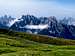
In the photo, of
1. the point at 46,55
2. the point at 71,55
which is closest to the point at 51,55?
the point at 46,55

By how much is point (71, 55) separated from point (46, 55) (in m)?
7.89

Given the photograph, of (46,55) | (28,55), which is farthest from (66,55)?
(28,55)

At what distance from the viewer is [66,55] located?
7294 centimetres

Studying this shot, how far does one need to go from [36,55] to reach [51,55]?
5.14 metres

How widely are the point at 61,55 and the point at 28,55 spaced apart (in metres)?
11.6

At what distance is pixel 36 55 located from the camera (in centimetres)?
7012

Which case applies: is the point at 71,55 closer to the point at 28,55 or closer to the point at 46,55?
the point at 46,55

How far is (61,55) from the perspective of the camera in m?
73.2

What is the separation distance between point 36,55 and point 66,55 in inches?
393

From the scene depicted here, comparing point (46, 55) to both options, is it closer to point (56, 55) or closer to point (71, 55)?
point (56, 55)

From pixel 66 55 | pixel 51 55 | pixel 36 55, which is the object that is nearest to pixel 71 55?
pixel 66 55

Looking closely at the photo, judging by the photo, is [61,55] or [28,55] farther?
[61,55]

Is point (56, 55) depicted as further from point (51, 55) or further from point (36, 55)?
point (36, 55)

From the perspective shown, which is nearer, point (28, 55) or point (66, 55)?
point (28, 55)
